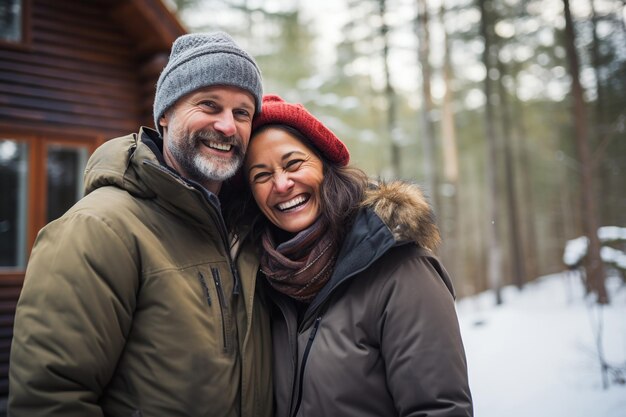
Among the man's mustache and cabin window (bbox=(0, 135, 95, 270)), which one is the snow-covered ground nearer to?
the man's mustache

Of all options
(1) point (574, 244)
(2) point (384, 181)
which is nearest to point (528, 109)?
(1) point (574, 244)

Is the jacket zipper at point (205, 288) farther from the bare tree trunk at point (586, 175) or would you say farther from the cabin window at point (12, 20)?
the bare tree trunk at point (586, 175)

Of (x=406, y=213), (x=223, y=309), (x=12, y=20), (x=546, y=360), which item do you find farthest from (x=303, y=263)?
(x=12, y=20)

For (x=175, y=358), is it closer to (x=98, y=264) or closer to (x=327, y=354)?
(x=98, y=264)

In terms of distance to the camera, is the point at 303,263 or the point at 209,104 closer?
the point at 303,263

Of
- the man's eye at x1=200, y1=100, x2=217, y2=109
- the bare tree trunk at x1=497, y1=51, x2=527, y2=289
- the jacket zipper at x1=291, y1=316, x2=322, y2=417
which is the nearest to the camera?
the jacket zipper at x1=291, y1=316, x2=322, y2=417

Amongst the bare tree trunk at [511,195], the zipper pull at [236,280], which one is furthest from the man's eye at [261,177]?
the bare tree trunk at [511,195]

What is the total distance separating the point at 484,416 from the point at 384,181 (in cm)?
374

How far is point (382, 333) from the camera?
6.91 ft

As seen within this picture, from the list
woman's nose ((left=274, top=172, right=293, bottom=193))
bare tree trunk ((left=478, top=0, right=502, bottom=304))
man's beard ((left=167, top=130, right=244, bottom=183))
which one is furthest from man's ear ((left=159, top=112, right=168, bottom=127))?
bare tree trunk ((left=478, top=0, right=502, bottom=304))

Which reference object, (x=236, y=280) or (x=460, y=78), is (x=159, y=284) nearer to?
(x=236, y=280)

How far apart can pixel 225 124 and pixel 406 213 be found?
1.12m

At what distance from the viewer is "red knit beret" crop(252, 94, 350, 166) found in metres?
2.64

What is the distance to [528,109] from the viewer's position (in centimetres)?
2322
